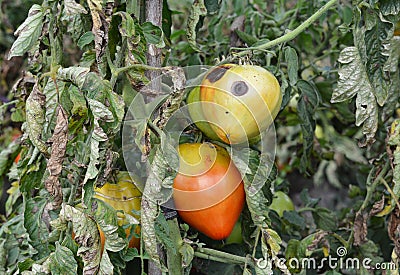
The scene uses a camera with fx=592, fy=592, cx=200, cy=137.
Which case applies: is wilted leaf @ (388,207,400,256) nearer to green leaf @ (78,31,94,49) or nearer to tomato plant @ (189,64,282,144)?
tomato plant @ (189,64,282,144)

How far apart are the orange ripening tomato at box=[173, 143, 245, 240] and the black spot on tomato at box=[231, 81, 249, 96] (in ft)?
0.32

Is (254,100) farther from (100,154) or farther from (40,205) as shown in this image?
(40,205)

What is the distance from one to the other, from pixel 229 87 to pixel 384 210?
15.1 inches

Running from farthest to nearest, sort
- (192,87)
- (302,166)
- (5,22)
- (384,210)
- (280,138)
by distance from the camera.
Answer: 1. (5,22)
2. (280,138)
3. (302,166)
4. (384,210)
5. (192,87)

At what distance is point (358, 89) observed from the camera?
0.83 m

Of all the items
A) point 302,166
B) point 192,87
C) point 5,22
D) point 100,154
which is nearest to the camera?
point 100,154

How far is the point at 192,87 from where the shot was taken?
818 millimetres

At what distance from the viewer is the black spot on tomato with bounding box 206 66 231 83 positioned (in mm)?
761

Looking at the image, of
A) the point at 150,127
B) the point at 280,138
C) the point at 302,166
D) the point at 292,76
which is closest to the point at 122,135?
the point at 150,127

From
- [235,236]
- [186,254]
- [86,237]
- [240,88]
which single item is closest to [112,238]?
[86,237]

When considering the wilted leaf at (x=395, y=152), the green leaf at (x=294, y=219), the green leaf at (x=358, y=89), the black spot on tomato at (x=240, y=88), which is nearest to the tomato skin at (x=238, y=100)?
the black spot on tomato at (x=240, y=88)

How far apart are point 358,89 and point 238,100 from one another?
20 cm

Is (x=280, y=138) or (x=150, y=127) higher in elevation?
(x=150, y=127)

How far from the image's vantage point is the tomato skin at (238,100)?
0.74 meters
